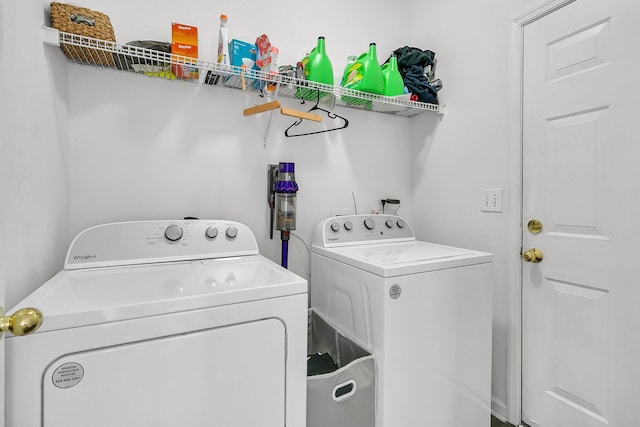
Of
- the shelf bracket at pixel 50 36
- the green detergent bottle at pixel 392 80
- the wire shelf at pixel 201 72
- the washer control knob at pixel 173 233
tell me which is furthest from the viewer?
the green detergent bottle at pixel 392 80

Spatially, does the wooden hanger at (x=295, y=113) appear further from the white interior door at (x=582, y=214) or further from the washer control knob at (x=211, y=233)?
the white interior door at (x=582, y=214)

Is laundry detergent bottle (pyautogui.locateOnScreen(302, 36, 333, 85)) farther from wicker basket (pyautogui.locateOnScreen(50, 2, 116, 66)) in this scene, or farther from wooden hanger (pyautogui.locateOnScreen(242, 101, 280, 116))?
wicker basket (pyautogui.locateOnScreen(50, 2, 116, 66))

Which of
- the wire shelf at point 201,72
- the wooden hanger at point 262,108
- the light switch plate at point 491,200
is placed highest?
the wire shelf at point 201,72

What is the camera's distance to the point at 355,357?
4.58 feet

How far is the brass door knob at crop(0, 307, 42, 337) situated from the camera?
0.55m

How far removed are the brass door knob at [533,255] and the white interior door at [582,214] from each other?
0.9 inches

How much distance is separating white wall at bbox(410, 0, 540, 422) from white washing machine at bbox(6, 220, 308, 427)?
4.13 ft

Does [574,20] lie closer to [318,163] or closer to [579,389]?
[318,163]

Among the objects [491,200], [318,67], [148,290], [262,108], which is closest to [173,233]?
[148,290]

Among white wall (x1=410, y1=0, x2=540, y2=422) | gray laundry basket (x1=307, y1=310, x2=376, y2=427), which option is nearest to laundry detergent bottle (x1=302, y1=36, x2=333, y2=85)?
white wall (x1=410, y1=0, x2=540, y2=422)

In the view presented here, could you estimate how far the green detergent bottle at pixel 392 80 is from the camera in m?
1.91

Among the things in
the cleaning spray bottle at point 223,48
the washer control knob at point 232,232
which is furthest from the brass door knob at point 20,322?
the cleaning spray bottle at point 223,48

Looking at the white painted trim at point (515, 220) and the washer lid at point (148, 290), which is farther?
the white painted trim at point (515, 220)

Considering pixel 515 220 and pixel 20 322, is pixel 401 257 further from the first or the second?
pixel 20 322
